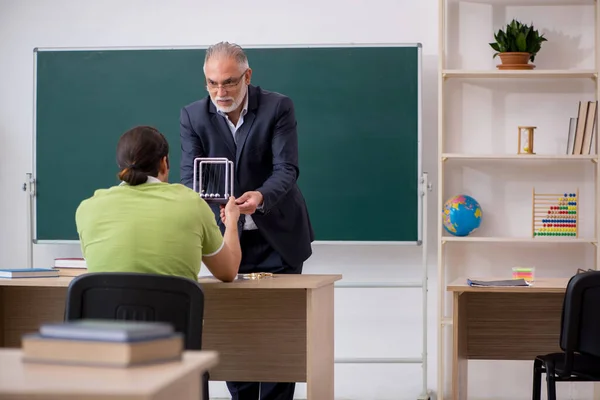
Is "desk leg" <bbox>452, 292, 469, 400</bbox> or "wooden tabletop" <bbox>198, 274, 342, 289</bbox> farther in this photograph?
"desk leg" <bbox>452, 292, 469, 400</bbox>

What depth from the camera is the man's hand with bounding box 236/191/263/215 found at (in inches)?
117

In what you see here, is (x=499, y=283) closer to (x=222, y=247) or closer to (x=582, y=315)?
(x=582, y=315)

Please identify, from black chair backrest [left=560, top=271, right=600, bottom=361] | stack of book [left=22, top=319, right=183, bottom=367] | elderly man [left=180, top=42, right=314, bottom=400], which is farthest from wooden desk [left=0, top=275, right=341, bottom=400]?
stack of book [left=22, top=319, right=183, bottom=367]

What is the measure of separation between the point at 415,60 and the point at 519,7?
26.9 inches

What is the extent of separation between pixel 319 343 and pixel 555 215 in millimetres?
2379

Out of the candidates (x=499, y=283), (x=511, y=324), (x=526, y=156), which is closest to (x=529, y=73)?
(x=526, y=156)

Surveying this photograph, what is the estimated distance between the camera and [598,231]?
15.8 ft

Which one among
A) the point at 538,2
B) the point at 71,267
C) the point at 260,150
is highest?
the point at 538,2

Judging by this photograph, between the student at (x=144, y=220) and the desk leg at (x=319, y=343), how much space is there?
0.46m

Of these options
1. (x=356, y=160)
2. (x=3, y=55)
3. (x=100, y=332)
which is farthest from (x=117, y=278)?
(x=3, y=55)

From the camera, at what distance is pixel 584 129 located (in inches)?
189

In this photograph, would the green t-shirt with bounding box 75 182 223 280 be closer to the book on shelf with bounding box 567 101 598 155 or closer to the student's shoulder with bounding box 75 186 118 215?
the student's shoulder with bounding box 75 186 118 215

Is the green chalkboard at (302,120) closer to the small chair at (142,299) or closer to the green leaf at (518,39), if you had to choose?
the green leaf at (518,39)

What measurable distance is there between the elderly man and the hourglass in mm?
1876
